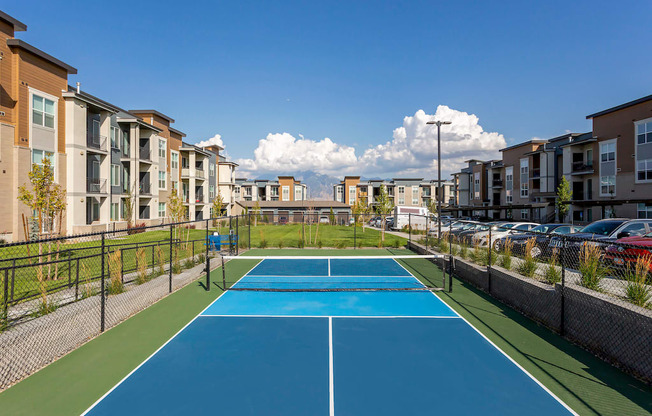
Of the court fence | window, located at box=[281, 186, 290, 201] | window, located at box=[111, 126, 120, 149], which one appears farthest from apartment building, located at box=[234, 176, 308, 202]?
the court fence

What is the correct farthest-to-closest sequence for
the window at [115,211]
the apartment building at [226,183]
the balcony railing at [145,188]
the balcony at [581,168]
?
the apartment building at [226,183]
the balcony at [581,168]
the balcony railing at [145,188]
the window at [115,211]

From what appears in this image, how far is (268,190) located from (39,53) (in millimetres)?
76568

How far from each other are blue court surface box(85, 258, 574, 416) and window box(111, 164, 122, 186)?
29123 mm

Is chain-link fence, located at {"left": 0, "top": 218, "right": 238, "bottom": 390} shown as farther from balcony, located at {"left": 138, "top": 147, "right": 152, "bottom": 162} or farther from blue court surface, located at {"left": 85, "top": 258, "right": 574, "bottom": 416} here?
balcony, located at {"left": 138, "top": 147, "right": 152, "bottom": 162}

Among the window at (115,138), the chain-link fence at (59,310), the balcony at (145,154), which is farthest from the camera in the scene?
the balcony at (145,154)

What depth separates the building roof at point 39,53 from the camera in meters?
23.6

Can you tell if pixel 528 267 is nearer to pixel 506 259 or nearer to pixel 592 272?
pixel 506 259

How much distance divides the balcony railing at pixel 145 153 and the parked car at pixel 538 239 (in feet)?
115

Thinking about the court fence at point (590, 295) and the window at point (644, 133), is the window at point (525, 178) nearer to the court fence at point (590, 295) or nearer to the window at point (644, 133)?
the window at point (644, 133)

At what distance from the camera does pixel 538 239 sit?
17.1 m

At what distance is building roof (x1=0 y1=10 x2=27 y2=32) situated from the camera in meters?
22.9

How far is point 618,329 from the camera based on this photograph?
21.8ft

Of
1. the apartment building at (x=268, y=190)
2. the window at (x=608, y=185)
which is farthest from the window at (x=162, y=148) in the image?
the apartment building at (x=268, y=190)

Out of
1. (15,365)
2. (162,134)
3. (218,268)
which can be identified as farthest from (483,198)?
(15,365)
